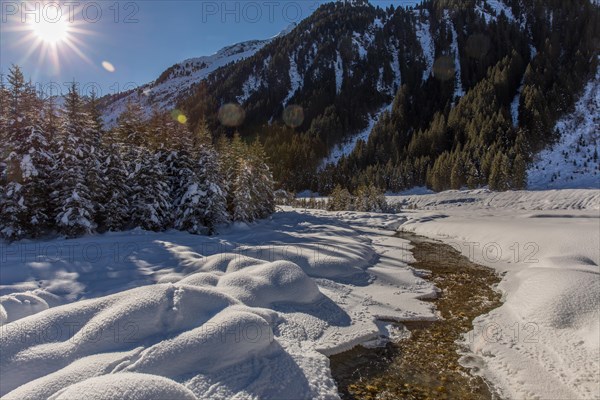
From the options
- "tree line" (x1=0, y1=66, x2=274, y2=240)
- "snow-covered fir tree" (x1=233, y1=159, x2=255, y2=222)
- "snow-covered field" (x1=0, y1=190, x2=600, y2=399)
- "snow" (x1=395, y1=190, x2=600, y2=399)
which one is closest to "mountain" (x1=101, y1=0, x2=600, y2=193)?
"snow-covered fir tree" (x1=233, y1=159, x2=255, y2=222)

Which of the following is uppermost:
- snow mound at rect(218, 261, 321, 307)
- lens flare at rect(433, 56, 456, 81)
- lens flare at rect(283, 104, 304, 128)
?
lens flare at rect(433, 56, 456, 81)

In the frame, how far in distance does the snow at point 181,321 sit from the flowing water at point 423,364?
1.51 ft

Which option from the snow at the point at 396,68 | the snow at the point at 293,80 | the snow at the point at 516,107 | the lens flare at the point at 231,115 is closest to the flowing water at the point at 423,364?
the snow at the point at 516,107

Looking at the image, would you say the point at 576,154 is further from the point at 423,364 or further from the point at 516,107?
the point at 423,364

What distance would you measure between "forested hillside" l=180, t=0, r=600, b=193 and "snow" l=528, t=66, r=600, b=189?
304 centimetres

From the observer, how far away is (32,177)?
59.1ft

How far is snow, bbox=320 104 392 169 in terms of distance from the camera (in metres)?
124

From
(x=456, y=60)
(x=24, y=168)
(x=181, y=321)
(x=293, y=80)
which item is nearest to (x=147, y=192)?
(x=24, y=168)

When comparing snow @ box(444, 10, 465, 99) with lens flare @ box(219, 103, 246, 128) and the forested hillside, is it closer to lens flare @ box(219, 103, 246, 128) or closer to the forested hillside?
the forested hillside

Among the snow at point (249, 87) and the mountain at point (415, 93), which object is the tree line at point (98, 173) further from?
the snow at point (249, 87)

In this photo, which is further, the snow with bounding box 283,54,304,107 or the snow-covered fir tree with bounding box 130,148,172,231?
the snow with bounding box 283,54,304,107

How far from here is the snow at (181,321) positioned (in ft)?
19.1

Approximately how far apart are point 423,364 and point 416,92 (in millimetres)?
149654

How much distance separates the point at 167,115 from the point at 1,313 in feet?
71.0
